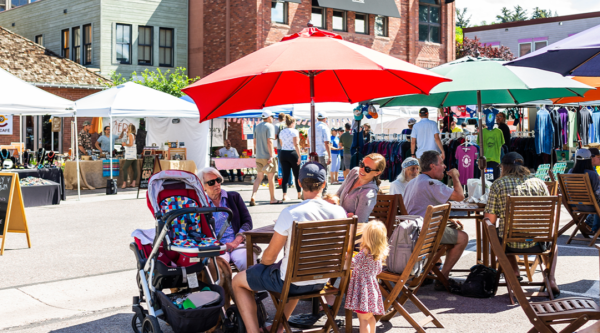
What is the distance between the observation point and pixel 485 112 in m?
15.6

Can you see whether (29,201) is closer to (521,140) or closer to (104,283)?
(104,283)

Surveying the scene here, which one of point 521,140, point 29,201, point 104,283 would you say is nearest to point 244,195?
point 29,201

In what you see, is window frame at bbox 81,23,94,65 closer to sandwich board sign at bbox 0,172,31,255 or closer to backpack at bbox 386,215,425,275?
sandwich board sign at bbox 0,172,31,255

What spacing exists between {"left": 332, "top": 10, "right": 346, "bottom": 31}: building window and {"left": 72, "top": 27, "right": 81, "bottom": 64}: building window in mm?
12133

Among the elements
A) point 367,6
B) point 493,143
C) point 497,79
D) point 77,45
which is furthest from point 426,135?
point 77,45

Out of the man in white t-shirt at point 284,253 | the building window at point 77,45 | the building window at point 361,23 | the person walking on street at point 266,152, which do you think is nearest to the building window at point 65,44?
the building window at point 77,45

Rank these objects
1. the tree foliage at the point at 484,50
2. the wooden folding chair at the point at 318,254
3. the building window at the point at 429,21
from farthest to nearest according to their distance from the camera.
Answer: the tree foliage at the point at 484,50, the building window at the point at 429,21, the wooden folding chair at the point at 318,254

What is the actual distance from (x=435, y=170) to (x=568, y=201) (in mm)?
3960

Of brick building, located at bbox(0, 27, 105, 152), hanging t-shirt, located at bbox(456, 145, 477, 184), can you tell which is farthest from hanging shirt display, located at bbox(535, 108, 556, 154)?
brick building, located at bbox(0, 27, 105, 152)

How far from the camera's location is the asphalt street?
528 cm

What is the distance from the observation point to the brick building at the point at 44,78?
25109 millimetres

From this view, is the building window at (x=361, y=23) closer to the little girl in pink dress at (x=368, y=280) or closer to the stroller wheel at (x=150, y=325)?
the little girl in pink dress at (x=368, y=280)

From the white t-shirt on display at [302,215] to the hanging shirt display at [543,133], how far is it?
13.2m

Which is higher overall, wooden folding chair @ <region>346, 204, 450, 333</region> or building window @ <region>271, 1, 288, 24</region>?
building window @ <region>271, 1, 288, 24</region>
